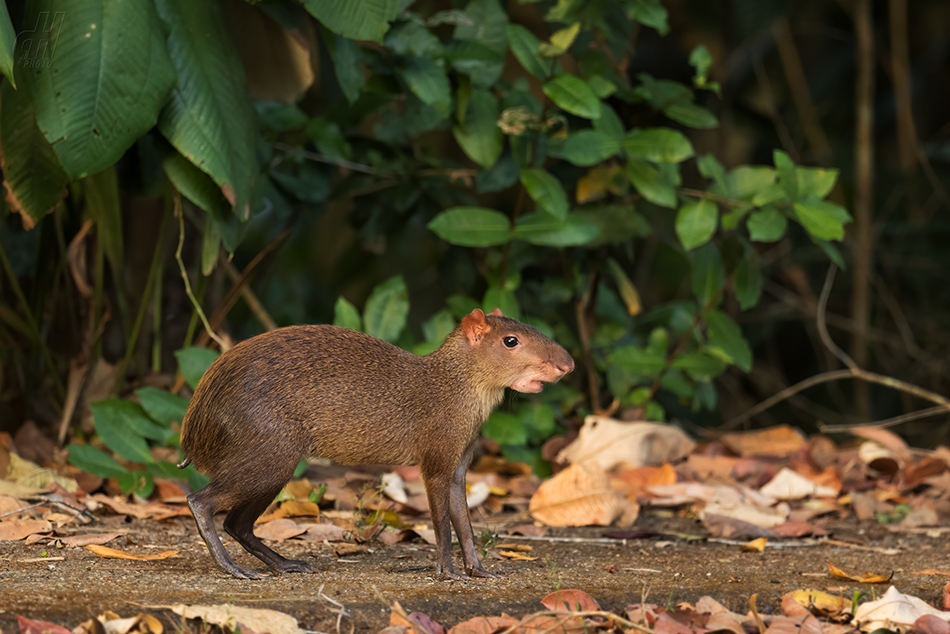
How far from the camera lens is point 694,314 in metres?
5.46

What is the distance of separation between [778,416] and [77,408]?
6.79 meters

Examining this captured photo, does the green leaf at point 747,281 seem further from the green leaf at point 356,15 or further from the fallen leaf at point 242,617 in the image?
the fallen leaf at point 242,617

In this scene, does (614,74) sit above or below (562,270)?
above

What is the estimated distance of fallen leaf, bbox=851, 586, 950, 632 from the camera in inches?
108

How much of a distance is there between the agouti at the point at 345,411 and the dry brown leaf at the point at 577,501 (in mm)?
897

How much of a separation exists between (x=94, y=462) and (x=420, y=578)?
5.41 feet

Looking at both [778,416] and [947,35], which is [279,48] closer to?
[778,416]

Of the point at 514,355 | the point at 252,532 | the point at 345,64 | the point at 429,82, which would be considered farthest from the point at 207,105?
the point at 252,532

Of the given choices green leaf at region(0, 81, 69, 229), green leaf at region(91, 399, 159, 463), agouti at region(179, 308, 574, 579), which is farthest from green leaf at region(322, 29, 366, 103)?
green leaf at region(91, 399, 159, 463)

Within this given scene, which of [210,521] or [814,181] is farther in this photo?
[814,181]

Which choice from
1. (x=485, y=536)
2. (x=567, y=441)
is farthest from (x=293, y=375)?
(x=567, y=441)

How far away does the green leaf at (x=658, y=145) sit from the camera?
476 cm

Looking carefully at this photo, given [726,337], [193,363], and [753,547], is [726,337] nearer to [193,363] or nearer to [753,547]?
[753,547]

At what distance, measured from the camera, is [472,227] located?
15.7 ft
